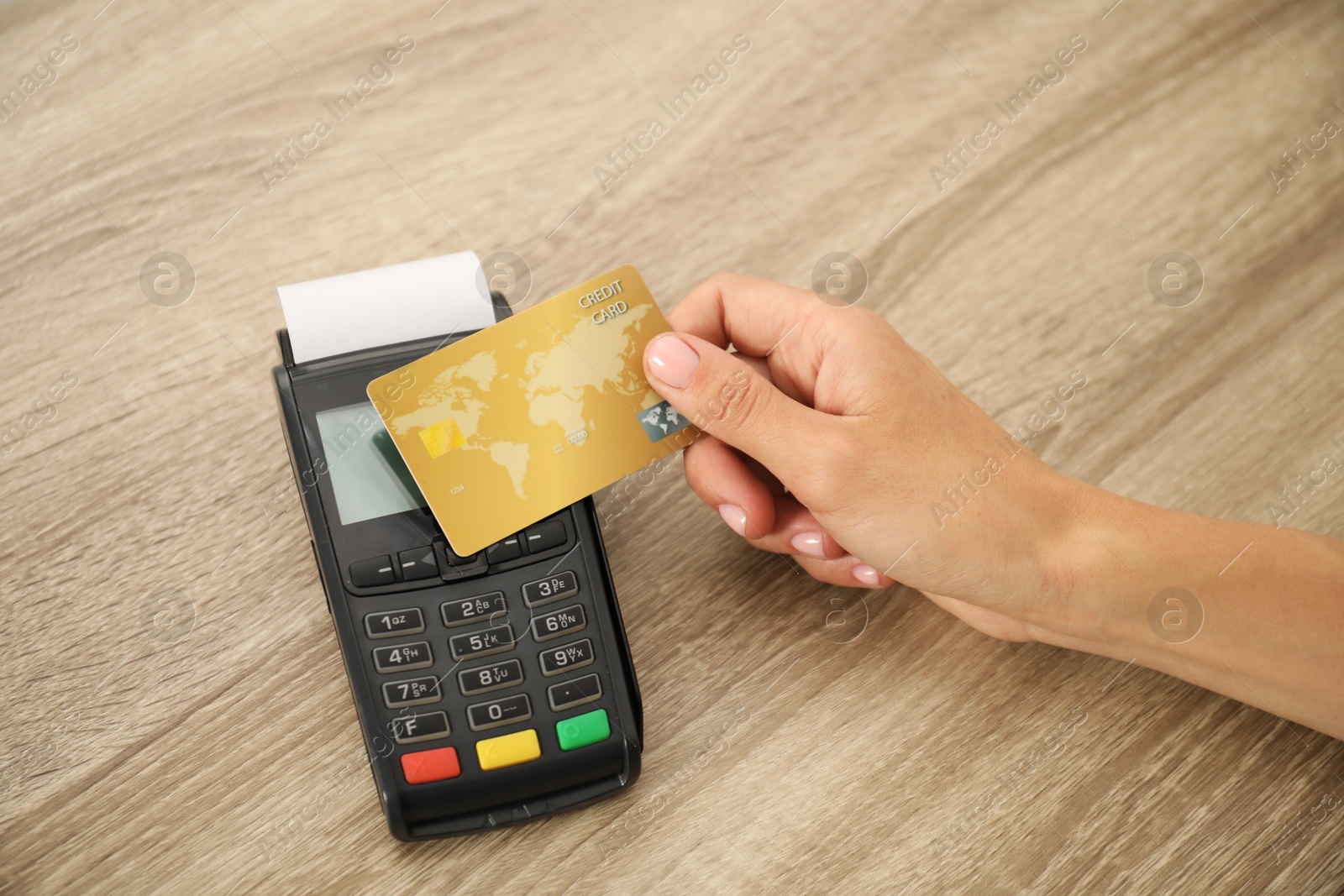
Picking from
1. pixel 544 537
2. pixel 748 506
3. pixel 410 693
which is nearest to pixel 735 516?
pixel 748 506

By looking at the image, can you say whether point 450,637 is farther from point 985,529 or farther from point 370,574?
point 985,529

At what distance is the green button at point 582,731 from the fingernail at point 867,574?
0.19 meters

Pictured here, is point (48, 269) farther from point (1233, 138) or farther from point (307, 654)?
point (1233, 138)

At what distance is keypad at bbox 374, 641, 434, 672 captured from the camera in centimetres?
53

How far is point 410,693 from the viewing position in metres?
0.53

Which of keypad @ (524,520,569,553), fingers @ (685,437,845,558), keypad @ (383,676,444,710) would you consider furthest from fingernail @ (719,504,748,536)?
keypad @ (383,676,444,710)

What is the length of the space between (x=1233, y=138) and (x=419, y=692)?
81cm

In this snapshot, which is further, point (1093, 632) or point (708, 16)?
point (708, 16)

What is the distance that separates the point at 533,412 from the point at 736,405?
0.42 feet

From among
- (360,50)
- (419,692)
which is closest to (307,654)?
(419,692)

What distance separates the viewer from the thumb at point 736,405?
0.54 m

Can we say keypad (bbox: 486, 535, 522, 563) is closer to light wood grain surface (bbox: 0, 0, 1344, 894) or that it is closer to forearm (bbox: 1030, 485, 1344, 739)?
light wood grain surface (bbox: 0, 0, 1344, 894)

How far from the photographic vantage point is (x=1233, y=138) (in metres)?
0.80

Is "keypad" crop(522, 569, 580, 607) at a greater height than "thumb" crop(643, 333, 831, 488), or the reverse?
"thumb" crop(643, 333, 831, 488)
